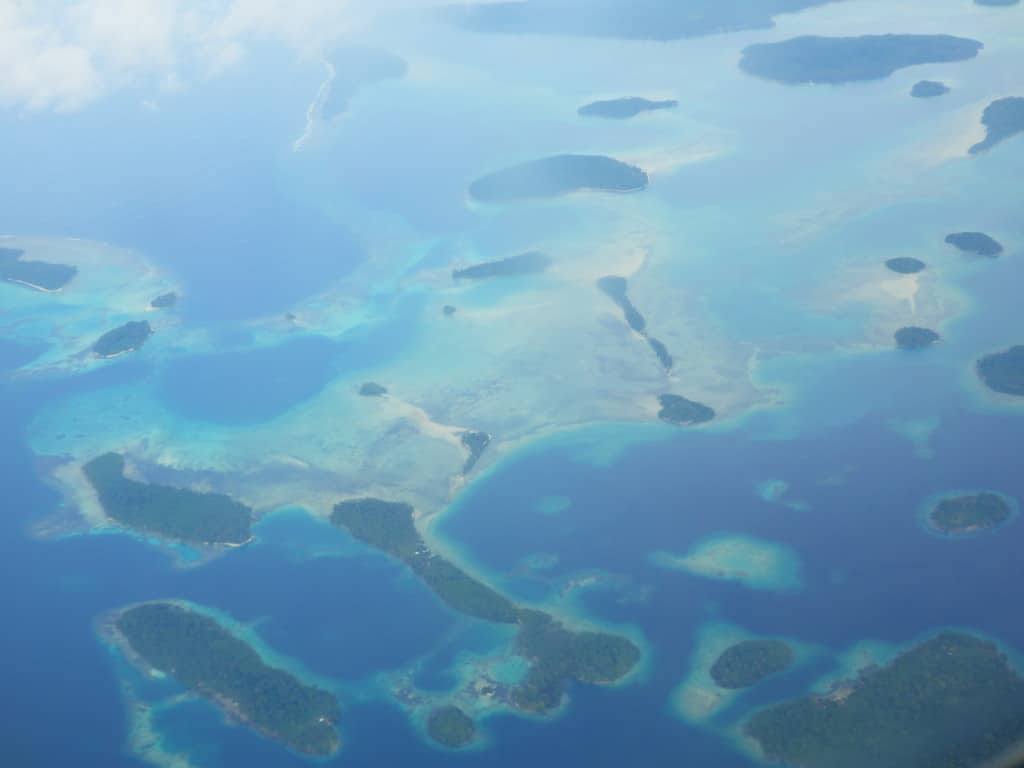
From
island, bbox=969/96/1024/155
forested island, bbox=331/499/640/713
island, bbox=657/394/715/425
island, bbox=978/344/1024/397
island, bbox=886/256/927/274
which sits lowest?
forested island, bbox=331/499/640/713

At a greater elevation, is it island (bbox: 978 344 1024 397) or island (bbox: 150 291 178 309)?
island (bbox: 978 344 1024 397)

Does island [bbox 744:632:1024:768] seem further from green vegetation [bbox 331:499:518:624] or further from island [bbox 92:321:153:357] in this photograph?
island [bbox 92:321:153:357]

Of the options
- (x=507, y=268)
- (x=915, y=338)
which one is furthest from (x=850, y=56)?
(x=915, y=338)

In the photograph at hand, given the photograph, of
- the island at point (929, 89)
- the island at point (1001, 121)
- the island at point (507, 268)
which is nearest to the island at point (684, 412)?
the island at point (507, 268)

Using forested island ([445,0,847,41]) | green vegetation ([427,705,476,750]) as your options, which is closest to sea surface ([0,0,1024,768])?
green vegetation ([427,705,476,750])

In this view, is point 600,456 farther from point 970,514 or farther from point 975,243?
point 975,243
